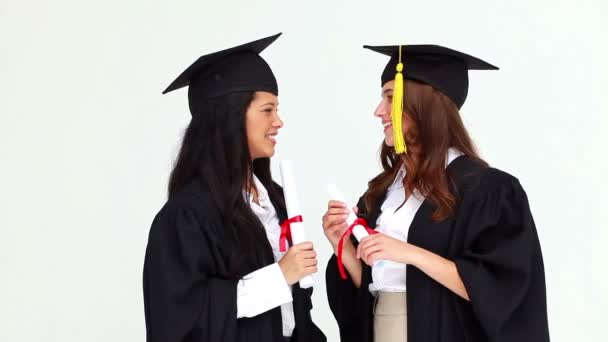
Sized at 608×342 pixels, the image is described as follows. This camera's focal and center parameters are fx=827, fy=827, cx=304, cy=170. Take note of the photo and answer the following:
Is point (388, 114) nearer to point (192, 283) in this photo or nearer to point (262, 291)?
point (262, 291)

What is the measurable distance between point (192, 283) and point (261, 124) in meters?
0.66

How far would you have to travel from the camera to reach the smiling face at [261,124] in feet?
9.95

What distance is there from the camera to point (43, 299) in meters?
4.65

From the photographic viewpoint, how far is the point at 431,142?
A: 296cm

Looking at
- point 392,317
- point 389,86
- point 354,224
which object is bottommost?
point 392,317

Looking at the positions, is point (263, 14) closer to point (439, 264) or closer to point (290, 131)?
point (290, 131)

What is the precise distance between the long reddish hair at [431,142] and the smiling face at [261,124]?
0.49 meters

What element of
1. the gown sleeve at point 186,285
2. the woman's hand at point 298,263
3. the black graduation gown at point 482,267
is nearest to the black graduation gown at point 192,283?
the gown sleeve at point 186,285

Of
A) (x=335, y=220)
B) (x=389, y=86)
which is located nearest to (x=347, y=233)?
(x=335, y=220)

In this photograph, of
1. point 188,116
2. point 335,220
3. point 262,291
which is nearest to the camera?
point 262,291

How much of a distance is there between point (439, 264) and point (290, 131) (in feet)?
6.71

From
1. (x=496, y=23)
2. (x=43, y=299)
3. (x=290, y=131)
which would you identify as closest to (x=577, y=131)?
(x=496, y=23)

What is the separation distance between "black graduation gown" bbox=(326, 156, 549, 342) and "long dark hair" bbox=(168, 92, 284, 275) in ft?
1.86

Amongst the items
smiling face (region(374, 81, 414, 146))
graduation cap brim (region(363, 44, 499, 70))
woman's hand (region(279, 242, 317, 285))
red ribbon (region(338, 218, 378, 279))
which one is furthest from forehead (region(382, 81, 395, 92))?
woman's hand (region(279, 242, 317, 285))
